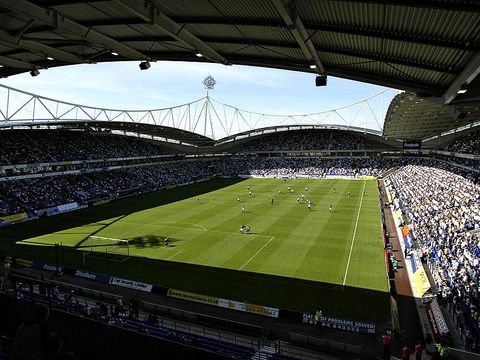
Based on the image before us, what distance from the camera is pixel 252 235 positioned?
33.6 m

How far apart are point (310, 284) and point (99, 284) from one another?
12979 mm

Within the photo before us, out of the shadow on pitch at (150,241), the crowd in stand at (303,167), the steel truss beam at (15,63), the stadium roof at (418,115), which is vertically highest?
the stadium roof at (418,115)

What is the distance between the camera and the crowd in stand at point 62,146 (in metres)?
53.2

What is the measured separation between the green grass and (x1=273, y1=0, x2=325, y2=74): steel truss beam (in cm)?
1226

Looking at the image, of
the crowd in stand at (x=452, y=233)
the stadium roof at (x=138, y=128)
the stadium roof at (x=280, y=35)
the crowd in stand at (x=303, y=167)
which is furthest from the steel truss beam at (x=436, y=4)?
the crowd in stand at (x=303, y=167)

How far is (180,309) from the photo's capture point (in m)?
20.1

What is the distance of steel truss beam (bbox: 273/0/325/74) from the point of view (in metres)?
10.9

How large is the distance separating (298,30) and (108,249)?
955 inches

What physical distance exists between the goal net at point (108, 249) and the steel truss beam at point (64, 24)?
50.4ft

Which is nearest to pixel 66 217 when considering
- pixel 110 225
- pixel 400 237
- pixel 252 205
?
pixel 110 225

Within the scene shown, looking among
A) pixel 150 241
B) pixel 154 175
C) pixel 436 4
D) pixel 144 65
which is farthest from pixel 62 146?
pixel 436 4

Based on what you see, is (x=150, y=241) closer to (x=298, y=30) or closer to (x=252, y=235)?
(x=252, y=235)

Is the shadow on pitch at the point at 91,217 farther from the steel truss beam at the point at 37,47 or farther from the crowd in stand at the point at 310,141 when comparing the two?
the crowd in stand at the point at 310,141

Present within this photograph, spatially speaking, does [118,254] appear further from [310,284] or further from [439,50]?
[439,50]
